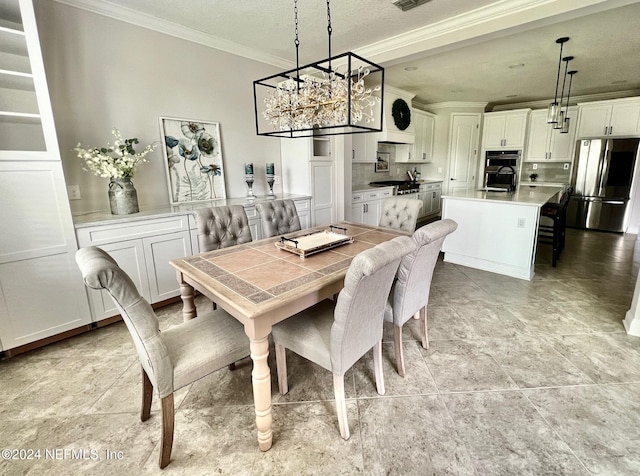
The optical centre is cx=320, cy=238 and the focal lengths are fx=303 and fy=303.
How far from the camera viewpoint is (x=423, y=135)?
253 inches

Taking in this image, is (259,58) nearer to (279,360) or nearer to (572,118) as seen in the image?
(279,360)

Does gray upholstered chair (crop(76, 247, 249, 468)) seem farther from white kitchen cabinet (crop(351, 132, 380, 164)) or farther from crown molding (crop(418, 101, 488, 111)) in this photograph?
crown molding (crop(418, 101, 488, 111))

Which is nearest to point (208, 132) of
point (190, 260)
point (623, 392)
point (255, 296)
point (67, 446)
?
point (190, 260)

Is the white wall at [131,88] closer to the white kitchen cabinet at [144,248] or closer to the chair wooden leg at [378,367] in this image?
the white kitchen cabinet at [144,248]

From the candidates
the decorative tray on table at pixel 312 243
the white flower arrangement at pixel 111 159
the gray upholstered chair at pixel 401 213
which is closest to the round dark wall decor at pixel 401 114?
the gray upholstered chair at pixel 401 213

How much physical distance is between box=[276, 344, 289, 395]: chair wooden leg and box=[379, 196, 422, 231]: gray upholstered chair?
165cm

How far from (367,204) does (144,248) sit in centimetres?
337

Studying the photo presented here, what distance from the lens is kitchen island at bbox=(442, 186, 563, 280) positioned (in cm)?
342

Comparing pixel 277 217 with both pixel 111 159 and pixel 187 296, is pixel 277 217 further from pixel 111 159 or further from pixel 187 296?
pixel 111 159

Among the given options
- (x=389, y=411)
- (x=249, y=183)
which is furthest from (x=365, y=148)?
(x=389, y=411)

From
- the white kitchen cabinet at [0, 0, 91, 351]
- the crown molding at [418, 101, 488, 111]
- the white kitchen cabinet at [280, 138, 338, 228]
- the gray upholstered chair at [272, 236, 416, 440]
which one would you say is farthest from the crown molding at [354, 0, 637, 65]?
the crown molding at [418, 101, 488, 111]

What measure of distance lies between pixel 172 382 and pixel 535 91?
7.01m

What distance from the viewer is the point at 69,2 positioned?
2.41 m

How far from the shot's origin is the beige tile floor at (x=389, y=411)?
4.63 ft
